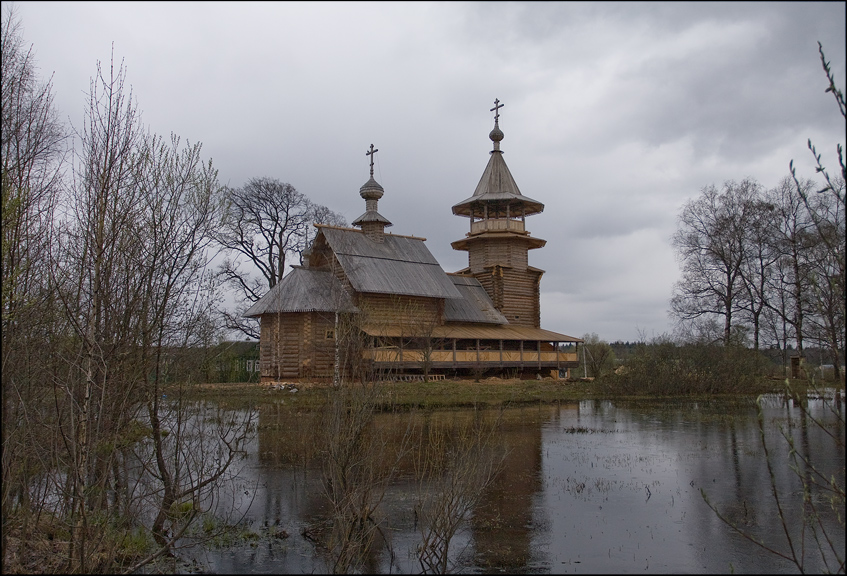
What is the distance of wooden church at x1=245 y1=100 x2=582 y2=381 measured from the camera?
95.9 feet

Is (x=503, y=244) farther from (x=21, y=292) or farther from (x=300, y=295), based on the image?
(x=21, y=292)

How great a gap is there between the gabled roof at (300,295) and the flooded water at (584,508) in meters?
12.1

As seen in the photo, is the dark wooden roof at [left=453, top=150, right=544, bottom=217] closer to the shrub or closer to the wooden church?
the wooden church

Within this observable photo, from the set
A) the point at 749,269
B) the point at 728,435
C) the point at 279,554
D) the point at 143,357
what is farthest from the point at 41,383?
the point at 749,269

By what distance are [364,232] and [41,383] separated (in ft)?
87.7

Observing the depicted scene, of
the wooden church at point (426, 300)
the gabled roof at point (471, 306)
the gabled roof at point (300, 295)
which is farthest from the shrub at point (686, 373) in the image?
the gabled roof at point (300, 295)

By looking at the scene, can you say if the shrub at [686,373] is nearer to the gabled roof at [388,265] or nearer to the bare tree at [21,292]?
the gabled roof at [388,265]

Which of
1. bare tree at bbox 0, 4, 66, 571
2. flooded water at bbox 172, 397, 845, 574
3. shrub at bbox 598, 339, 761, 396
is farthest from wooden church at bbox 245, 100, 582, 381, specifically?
bare tree at bbox 0, 4, 66, 571

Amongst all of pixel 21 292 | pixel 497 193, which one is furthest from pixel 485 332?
pixel 21 292

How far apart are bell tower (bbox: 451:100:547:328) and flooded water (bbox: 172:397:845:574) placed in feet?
72.6

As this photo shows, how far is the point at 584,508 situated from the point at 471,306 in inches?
1056

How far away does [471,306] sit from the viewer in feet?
119

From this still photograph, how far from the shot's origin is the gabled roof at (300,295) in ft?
93.7

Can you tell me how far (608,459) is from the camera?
528 inches
